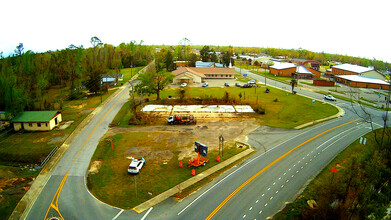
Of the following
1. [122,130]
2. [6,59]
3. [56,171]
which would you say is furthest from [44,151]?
[6,59]

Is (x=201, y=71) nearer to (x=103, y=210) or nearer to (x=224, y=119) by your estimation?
(x=224, y=119)

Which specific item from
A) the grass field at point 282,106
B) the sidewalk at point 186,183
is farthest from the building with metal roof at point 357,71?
the sidewalk at point 186,183

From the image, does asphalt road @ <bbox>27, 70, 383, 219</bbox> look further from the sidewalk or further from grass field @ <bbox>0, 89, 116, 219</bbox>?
grass field @ <bbox>0, 89, 116, 219</bbox>

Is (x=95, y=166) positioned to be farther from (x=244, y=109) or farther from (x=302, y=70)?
(x=302, y=70)

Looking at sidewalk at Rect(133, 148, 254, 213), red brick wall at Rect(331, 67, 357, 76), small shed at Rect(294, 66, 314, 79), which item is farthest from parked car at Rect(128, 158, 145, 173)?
red brick wall at Rect(331, 67, 357, 76)

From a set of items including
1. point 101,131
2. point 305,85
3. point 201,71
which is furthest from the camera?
point 201,71

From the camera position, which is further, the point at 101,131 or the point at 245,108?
the point at 245,108

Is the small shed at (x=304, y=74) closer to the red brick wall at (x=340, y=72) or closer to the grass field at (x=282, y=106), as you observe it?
the red brick wall at (x=340, y=72)
